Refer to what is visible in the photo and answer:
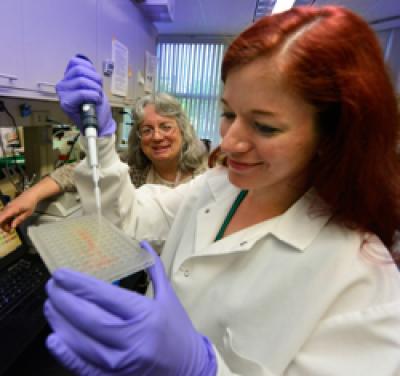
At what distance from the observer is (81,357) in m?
0.48

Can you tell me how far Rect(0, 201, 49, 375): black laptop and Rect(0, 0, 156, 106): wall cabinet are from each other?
22.6 inches

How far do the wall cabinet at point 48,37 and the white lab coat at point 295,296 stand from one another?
947mm

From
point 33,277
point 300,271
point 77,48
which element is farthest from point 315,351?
point 77,48

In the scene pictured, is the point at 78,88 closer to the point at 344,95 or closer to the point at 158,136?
the point at 344,95

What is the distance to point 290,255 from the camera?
65 cm

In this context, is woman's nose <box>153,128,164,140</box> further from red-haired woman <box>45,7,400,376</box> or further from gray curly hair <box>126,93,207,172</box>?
red-haired woman <box>45,7,400,376</box>

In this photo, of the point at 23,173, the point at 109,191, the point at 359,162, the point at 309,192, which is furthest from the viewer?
the point at 23,173

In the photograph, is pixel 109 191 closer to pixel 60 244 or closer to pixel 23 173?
pixel 60 244

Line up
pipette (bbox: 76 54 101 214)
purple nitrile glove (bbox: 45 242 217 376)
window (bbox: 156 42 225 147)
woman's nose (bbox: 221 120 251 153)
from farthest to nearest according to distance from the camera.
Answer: window (bbox: 156 42 225 147) → pipette (bbox: 76 54 101 214) → woman's nose (bbox: 221 120 251 153) → purple nitrile glove (bbox: 45 242 217 376)

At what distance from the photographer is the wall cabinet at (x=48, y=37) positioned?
38.7 inches

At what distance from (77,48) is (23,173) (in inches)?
34.2

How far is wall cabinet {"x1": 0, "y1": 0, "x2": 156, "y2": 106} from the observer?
0.98 metres

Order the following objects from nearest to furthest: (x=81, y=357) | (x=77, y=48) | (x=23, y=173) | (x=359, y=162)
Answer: (x=81, y=357) → (x=359, y=162) → (x=77, y=48) → (x=23, y=173)

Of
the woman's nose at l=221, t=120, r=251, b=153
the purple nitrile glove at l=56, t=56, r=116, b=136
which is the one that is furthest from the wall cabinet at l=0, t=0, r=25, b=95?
the woman's nose at l=221, t=120, r=251, b=153
